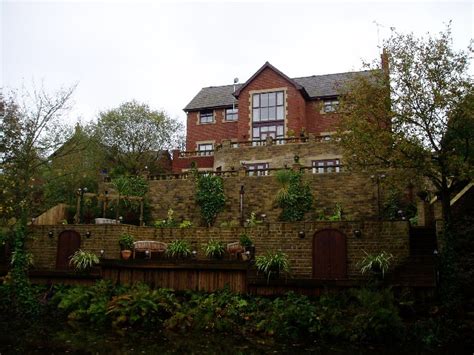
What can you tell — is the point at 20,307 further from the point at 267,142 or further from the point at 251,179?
the point at 267,142

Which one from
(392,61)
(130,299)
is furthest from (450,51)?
(130,299)

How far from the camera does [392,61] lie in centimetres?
1591

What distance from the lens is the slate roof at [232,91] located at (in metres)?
35.2

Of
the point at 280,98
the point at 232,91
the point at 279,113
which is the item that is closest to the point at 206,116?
the point at 232,91

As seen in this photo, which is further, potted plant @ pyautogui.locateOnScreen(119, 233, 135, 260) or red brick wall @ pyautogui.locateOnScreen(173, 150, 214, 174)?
red brick wall @ pyautogui.locateOnScreen(173, 150, 214, 174)

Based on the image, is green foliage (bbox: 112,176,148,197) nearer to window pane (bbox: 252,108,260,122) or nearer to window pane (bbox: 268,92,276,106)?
window pane (bbox: 252,108,260,122)

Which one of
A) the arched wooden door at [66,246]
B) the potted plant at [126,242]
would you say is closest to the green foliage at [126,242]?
the potted plant at [126,242]

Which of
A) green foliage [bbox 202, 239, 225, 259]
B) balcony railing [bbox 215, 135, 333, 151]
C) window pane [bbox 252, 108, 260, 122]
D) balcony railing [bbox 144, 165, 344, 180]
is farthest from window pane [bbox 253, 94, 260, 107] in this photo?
green foliage [bbox 202, 239, 225, 259]

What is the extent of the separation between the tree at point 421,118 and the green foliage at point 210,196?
12530 millimetres

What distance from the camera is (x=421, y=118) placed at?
15.3 m

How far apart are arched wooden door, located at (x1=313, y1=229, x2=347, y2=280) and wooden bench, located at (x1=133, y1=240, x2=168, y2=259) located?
6.35m

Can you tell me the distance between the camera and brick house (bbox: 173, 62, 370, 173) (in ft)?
104

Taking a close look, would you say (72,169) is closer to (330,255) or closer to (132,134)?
(132,134)

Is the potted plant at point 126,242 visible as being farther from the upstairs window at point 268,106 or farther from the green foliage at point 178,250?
the upstairs window at point 268,106
